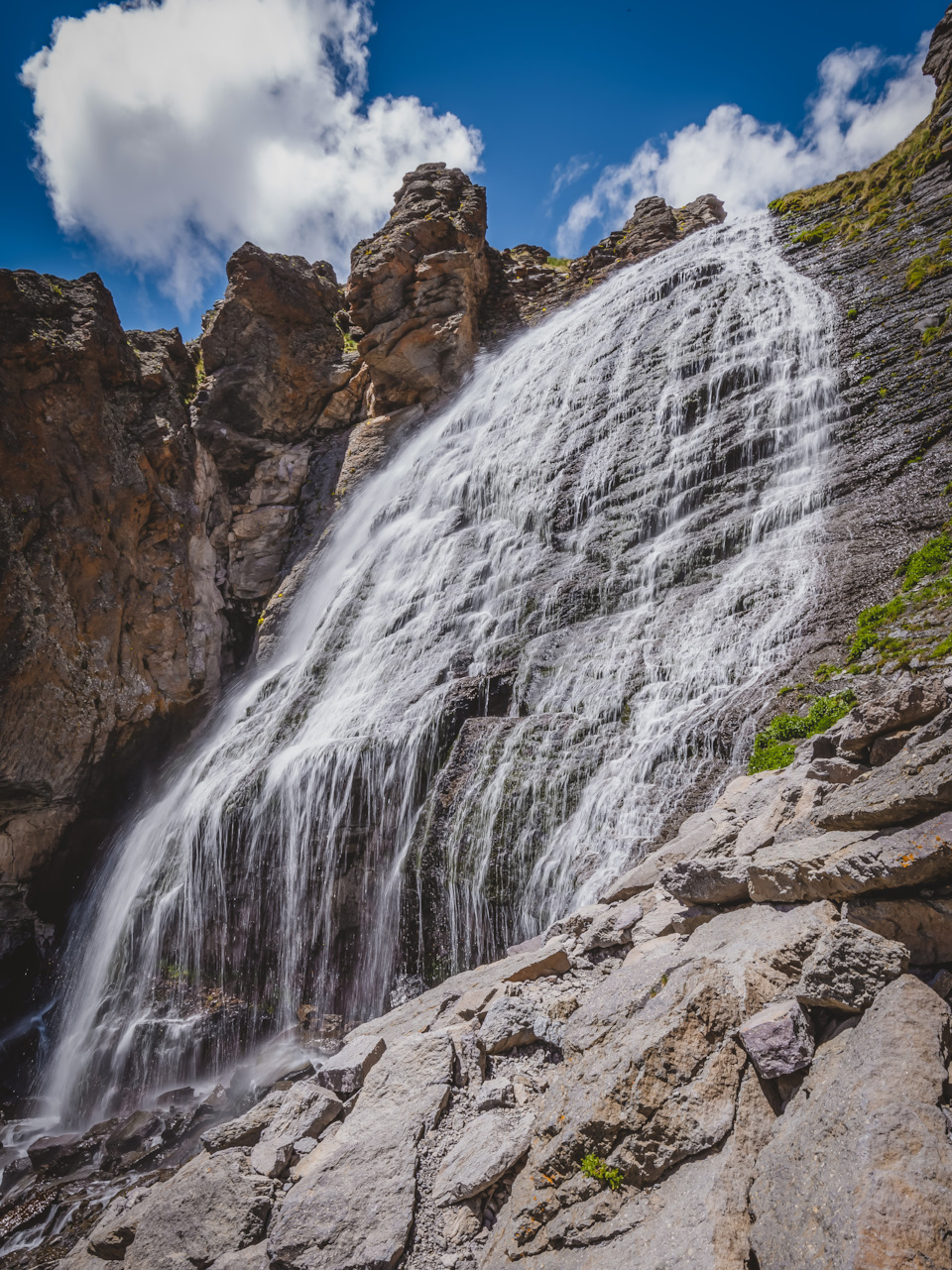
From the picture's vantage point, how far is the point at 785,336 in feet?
48.2

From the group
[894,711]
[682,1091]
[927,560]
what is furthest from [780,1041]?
[927,560]

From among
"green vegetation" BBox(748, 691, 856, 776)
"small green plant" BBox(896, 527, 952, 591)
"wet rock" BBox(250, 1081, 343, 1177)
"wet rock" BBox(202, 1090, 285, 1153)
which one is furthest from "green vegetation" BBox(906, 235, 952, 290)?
"wet rock" BBox(202, 1090, 285, 1153)

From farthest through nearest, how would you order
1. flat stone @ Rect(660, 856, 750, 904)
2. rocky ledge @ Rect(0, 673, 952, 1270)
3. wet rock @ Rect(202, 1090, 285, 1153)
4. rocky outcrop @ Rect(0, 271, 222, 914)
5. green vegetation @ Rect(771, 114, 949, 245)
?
green vegetation @ Rect(771, 114, 949, 245) → rocky outcrop @ Rect(0, 271, 222, 914) → wet rock @ Rect(202, 1090, 285, 1153) → flat stone @ Rect(660, 856, 750, 904) → rocky ledge @ Rect(0, 673, 952, 1270)

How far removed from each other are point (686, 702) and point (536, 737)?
7.75ft

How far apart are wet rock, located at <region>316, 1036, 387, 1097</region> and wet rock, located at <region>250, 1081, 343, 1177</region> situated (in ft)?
0.32

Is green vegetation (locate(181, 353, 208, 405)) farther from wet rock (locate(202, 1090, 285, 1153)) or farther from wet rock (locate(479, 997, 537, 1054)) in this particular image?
wet rock (locate(479, 997, 537, 1054))

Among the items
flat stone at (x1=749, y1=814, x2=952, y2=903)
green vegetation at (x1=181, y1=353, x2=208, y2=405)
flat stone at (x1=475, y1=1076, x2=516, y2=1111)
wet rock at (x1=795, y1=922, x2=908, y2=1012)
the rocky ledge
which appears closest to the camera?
the rocky ledge

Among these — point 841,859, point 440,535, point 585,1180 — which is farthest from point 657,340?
point 585,1180

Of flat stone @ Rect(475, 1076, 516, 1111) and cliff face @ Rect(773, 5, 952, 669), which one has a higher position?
cliff face @ Rect(773, 5, 952, 669)

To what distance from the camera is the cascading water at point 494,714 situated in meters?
9.29

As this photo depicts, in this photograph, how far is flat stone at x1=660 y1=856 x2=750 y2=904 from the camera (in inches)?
183

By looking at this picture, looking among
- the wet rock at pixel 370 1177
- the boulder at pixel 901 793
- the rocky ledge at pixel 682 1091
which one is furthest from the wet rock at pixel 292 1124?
the boulder at pixel 901 793

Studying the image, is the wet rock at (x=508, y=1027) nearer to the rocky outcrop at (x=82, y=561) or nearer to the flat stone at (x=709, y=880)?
the flat stone at (x=709, y=880)

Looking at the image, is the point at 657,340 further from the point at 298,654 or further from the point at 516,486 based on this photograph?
the point at 298,654
